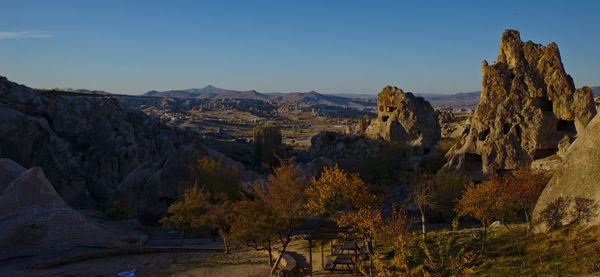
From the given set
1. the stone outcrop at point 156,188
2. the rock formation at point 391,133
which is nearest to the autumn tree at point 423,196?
the stone outcrop at point 156,188

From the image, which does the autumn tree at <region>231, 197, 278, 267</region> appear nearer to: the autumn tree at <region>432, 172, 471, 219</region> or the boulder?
the autumn tree at <region>432, 172, 471, 219</region>

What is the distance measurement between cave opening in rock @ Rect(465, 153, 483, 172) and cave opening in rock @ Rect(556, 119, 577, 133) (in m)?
6.79

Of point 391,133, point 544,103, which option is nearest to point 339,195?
point 544,103

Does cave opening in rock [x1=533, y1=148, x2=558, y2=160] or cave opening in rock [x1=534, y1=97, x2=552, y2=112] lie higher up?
cave opening in rock [x1=534, y1=97, x2=552, y2=112]

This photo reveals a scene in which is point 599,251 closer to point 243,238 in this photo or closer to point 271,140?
point 243,238

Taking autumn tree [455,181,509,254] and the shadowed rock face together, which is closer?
autumn tree [455,181,509,254]

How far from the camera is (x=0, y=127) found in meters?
53.0

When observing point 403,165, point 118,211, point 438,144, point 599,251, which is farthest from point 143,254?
point 438,144

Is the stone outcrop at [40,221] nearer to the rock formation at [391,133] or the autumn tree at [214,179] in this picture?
the autumn tree at [214,179]

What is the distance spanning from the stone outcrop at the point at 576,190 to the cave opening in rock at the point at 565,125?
19.1m

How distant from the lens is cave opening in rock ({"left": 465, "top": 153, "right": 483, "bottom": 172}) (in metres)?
39.2

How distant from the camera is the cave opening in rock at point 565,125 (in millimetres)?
34969

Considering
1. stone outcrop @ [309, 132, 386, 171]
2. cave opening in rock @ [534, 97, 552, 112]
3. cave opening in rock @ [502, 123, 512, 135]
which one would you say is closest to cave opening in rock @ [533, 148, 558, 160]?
cave opening in rock @ [502, 123, 512, 135]

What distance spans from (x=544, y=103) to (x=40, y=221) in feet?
129
